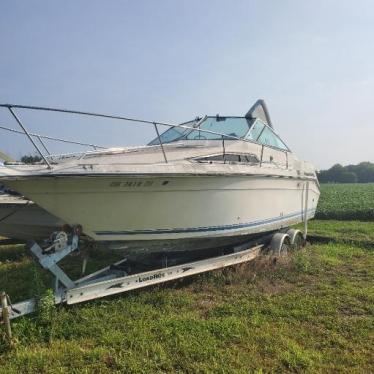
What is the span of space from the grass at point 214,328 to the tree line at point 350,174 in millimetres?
90364

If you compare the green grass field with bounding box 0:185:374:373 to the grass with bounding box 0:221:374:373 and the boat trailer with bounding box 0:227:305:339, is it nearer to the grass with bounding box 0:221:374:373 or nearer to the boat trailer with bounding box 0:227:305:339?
the grass with bounding box 0:221:374:373

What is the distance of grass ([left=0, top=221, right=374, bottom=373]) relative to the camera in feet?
11.1

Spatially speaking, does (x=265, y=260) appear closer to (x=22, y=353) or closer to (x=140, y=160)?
(x=140, y=160)

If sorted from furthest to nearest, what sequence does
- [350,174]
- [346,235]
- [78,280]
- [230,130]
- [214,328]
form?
[350,174] < [346,235] < [230,130] < [78,280] < [214,328]

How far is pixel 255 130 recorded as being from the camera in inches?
292

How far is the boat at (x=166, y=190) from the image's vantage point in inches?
177

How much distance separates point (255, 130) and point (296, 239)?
2185 mm

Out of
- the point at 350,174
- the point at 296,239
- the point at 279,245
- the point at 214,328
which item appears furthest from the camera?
the point at 350,174

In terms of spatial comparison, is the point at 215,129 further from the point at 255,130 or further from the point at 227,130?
the point at 255,130

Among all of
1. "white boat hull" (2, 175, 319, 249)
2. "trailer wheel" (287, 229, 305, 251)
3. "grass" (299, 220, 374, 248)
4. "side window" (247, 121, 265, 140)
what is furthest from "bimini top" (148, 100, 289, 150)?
"grass" (299, 220, 374, 248)

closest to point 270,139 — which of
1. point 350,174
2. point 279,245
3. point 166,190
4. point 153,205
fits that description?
point 279,245

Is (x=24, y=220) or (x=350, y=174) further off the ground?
(x=350, y=174)

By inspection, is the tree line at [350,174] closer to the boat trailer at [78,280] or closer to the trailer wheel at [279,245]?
the trailer wheel at [279,245]

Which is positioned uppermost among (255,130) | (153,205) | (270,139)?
(255,130)
